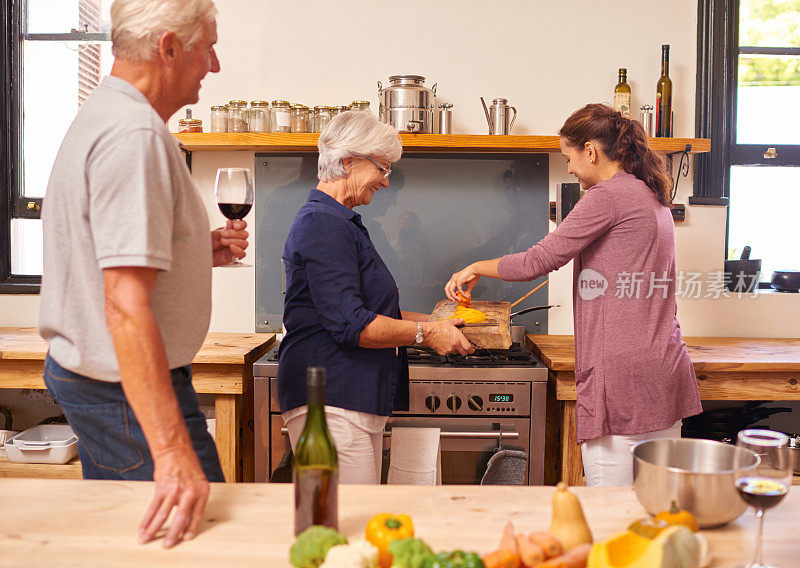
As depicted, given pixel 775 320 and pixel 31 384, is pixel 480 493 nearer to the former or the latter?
pixel 31 384

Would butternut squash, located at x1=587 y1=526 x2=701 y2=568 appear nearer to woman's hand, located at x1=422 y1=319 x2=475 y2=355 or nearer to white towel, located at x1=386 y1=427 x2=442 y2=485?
woman's hand, located at x1=422 y1=319 x2=475 y2=355

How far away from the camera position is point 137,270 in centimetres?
113

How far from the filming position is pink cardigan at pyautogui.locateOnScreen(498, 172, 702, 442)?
1.98 metres

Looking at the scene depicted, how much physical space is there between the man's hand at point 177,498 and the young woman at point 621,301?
1245 mm

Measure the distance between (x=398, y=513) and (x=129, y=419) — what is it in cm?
51

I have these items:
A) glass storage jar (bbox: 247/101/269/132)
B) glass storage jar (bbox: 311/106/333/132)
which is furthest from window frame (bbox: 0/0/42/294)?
glass storage jar (bbox: 311/106/333/132)

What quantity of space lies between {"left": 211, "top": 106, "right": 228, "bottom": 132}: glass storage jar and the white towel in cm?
148

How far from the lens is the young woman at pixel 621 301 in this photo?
1979 mm

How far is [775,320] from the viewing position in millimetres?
3281

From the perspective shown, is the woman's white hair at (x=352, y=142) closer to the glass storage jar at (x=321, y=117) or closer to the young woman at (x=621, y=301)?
the young woman at (x=621, y=301)

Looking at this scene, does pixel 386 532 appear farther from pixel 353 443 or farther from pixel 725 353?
pixel 725 353

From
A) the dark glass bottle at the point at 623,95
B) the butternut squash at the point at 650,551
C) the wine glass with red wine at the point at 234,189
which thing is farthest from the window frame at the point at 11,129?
the butternut squash at the point at 650,551

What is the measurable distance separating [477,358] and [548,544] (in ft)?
5.92

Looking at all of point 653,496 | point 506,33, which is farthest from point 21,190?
point 653,496
